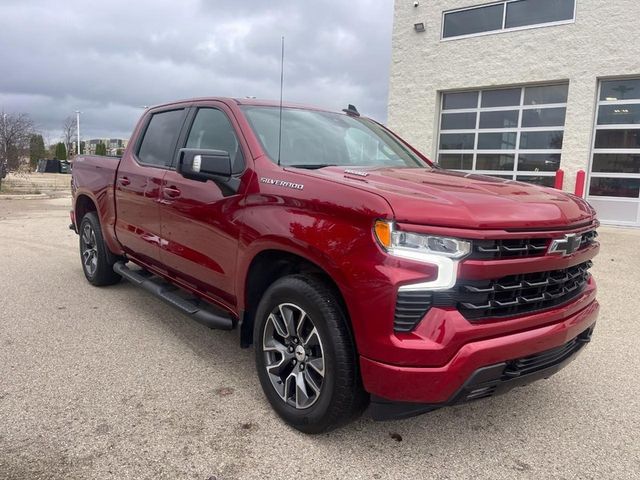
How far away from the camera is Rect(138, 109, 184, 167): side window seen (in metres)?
4.22

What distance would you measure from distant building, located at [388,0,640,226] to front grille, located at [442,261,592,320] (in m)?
11.1

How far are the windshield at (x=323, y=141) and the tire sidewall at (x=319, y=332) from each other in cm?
85

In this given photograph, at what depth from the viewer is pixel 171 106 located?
4492mm

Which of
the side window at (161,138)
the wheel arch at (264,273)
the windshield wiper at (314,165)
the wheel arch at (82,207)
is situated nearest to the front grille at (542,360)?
the wheel arch at (264,273)

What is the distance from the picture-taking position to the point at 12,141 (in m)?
21.0

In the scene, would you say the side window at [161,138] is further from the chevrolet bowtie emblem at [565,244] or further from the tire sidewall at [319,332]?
the chevrolet bowtie emblem at [565,244]

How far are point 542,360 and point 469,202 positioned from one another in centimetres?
90

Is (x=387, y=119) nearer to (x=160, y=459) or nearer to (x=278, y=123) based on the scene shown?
(x=278, y=123)

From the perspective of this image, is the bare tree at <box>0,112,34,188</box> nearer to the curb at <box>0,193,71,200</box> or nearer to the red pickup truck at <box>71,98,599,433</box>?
the curb at <box>0,193,71,200</box>

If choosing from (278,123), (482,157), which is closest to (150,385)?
(278,123)

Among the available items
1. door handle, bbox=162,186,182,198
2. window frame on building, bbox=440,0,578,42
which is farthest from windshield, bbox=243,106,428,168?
window frame on building, bbox=440,0,578,42

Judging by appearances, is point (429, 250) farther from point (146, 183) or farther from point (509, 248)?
point (146, 183)

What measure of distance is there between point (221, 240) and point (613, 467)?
2.50 m

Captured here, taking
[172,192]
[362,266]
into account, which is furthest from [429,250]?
[172,192]
